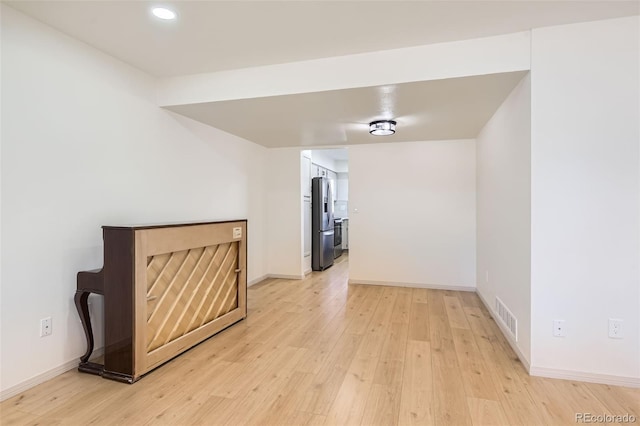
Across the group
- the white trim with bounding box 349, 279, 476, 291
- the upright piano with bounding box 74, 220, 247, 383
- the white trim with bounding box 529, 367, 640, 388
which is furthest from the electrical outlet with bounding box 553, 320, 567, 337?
the upright piano with bounding box 74, 220, 247, 383

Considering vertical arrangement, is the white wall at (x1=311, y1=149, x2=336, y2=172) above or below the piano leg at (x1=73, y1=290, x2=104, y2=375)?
above

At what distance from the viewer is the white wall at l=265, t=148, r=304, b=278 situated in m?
5.56

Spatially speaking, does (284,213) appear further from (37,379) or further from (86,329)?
(37,379)

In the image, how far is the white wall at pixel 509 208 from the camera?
8.02ft

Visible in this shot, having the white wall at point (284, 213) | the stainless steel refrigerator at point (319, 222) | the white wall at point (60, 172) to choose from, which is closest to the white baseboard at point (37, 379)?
the white wall at point (60, 172)

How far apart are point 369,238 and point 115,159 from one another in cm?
361

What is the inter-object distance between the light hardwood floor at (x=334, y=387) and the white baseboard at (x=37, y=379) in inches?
2.0

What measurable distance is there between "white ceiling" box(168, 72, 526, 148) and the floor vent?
1933 mm

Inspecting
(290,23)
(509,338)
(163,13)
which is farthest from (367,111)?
(509,338)

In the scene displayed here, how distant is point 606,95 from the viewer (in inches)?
87.0

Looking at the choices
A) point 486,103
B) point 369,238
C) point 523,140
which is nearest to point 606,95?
point 523,140

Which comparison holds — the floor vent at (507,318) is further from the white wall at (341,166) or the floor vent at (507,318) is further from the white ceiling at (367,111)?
the white wall at (341,166)

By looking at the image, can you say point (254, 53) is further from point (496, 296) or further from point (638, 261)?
point (496, 296)

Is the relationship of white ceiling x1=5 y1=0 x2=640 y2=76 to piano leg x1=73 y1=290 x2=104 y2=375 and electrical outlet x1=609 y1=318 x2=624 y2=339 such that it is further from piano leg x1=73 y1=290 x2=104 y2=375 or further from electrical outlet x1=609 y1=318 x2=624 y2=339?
electrical outlet x1=609 y1=318 x2=624 y2=339
